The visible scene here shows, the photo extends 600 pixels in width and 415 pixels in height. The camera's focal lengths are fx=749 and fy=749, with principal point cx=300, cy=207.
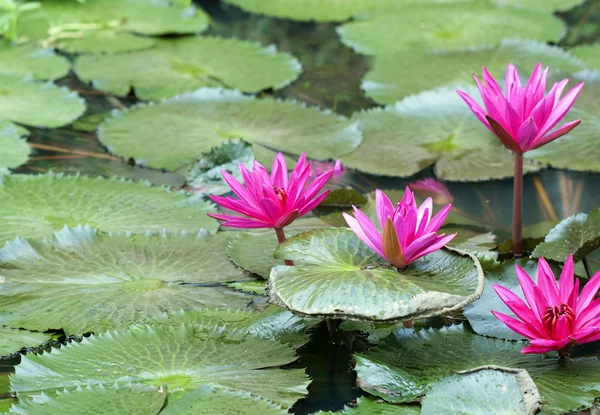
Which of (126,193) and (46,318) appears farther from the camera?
(126,193)

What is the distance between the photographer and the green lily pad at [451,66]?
10.2 ft

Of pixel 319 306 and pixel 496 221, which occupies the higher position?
pixel 319 306

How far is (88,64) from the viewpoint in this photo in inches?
135

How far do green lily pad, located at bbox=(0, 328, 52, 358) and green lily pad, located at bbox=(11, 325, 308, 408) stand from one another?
0.15 m

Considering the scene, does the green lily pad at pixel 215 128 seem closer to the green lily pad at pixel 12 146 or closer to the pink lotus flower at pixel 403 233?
the green lily pad at pixel 12 146

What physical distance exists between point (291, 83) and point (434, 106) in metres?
0.78

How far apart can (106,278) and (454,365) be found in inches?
34.3

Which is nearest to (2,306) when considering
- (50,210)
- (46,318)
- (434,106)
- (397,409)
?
(46,318)

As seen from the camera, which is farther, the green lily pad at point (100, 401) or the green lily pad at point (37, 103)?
the green lily pad at point (37, 103)

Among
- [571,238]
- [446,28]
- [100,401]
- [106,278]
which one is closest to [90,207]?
[106,278]

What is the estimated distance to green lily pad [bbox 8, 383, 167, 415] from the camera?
1.34m

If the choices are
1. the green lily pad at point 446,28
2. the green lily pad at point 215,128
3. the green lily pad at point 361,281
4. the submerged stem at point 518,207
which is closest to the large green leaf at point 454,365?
the green lily pad at point 361,281

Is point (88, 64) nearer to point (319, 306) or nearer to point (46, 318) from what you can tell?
point (46, 318)

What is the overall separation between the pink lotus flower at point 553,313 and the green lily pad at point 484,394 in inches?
3.7
